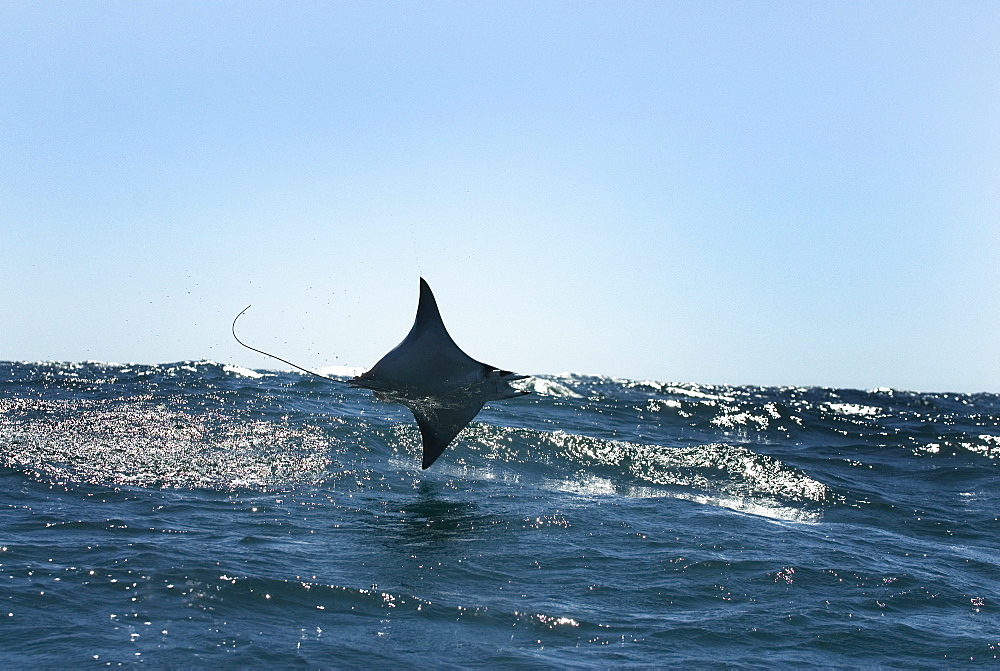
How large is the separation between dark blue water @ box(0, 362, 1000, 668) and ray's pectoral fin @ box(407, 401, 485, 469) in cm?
93

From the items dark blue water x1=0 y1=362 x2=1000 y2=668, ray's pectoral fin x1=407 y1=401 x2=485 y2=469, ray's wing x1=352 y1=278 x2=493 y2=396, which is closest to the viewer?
dark blue water x1=0 y1=362 x2=1000 y2=668

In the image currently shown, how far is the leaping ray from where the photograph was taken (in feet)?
34.1

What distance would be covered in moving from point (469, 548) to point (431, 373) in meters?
2.53

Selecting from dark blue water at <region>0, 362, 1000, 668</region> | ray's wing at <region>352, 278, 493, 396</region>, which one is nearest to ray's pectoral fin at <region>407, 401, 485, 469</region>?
ray's wing at <region>352, 278, 493, 396</region>

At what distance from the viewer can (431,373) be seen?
10.5 meters

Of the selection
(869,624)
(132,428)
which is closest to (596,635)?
(869,624)

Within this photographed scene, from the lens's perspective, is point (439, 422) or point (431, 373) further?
point (439, 422)

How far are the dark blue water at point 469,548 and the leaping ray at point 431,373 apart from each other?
184cm

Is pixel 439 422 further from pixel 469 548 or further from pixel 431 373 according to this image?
pixel 469 548

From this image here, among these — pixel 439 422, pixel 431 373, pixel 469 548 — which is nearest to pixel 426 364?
pixel 431 373

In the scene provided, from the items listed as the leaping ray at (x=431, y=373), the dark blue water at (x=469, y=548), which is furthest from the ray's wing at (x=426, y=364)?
the dark blue water at (x=469, y=548)

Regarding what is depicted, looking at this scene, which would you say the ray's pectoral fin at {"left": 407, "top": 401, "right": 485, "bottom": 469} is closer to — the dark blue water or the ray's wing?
the ray's wing

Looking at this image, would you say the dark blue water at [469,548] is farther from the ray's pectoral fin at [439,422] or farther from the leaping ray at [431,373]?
the leaping ray at [431,373]

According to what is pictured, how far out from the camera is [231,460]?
1391 cm
